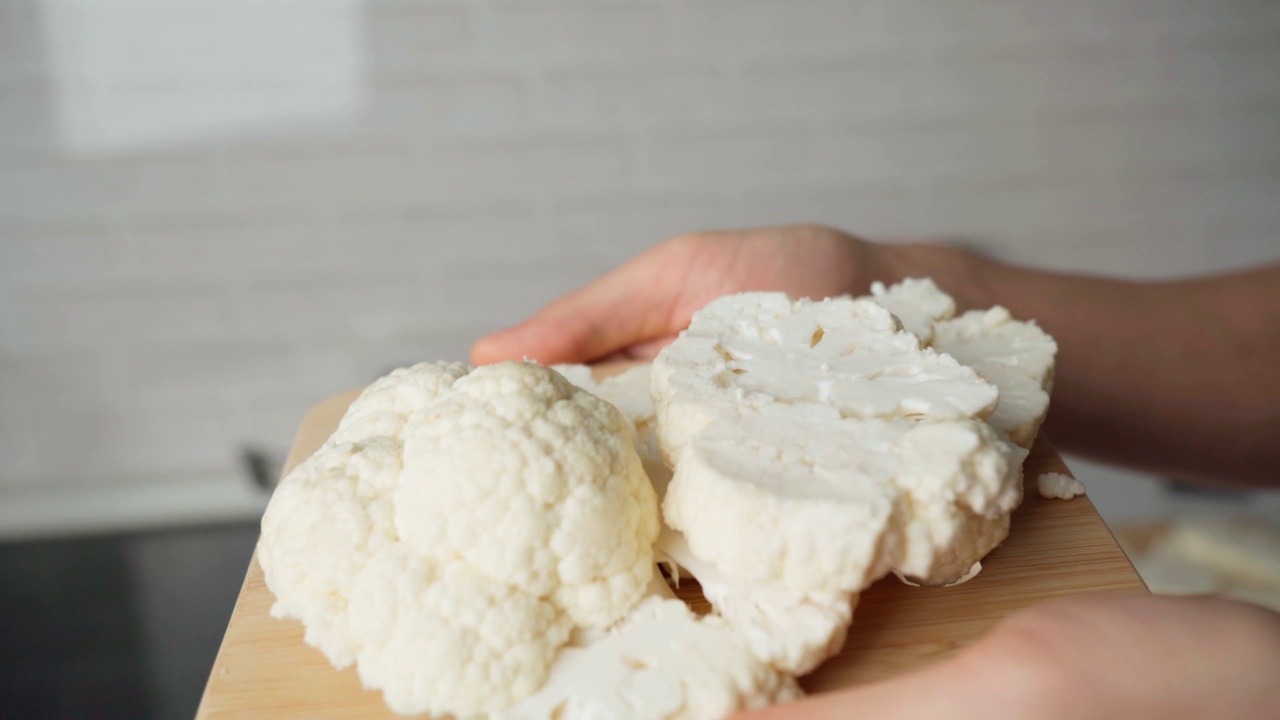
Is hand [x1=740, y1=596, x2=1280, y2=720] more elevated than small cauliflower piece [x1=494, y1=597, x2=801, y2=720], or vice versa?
hand [x1=740, y1=596, x2=1280, y2=720]

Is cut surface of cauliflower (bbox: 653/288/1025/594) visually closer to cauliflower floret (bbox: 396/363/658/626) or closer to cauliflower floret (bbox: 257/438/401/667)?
cauliflower floret (bbox: 396/363/658/626)

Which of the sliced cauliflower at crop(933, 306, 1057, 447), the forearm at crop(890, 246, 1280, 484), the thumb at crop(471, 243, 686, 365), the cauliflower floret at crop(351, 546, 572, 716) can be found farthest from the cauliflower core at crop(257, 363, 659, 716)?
the forearm at crop(890, 246, 1280, 484)

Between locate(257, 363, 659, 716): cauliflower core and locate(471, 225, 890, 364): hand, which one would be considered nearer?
locate(257, 363, 659, 716): cauliflower core

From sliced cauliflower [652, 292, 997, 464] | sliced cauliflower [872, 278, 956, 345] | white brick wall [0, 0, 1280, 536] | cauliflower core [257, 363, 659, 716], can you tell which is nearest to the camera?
cauliflower core [257, 363, 659, 716]

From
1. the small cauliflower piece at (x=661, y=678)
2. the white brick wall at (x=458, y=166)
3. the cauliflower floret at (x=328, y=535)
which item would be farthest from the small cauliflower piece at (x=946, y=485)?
the white brick wall at (x=458, y=166)

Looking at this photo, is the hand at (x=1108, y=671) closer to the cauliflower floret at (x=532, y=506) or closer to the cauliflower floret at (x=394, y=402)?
the cauliflower floret at (x=532, y=506)

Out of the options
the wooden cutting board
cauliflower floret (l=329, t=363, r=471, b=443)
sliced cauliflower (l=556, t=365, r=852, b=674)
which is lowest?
the wooden cutting board

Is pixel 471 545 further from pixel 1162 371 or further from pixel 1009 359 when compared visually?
pixel 1162 371

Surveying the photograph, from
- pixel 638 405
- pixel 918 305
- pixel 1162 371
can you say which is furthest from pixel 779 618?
pixel 1162 371
